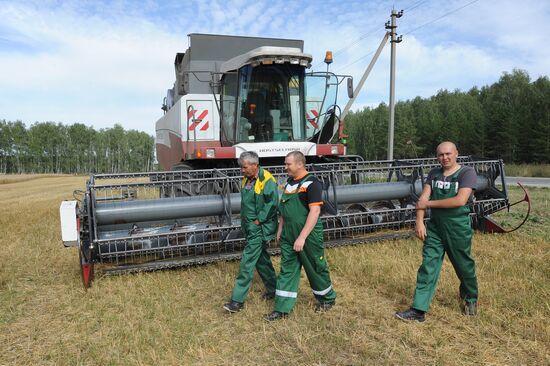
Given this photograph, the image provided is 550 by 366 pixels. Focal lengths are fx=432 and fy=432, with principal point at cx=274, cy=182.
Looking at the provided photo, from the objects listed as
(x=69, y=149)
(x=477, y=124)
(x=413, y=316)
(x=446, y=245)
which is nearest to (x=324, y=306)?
(x=413, y=316)

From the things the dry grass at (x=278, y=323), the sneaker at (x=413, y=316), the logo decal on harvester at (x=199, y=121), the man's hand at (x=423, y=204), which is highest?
the logo decal on harvester at (x=199, y=121)

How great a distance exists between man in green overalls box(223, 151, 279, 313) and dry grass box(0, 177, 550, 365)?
20 centimetres

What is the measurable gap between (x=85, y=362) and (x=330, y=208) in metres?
3.11

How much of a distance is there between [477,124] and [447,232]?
42.7 meters

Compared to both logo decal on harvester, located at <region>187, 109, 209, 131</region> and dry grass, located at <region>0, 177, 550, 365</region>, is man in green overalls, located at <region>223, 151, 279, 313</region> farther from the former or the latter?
logo decal on harvester, located at <region>187, 109, 209, 131</region>

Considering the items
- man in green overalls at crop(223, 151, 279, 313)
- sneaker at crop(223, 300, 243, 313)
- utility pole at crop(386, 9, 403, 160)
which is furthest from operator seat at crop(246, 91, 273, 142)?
utility pole at crop(386, 9, 403, 160)

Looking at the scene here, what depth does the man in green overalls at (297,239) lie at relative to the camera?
3330mm

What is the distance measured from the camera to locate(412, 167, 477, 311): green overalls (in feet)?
10.6

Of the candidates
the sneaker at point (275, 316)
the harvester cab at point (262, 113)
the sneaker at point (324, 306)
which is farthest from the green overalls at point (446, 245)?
the harvester cab at point (262, 113)

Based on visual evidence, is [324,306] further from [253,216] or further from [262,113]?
[262,113]

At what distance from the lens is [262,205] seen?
11.8 feet

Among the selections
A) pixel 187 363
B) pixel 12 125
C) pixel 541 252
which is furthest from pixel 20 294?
pixel 12 125

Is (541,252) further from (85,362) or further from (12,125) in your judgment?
(12,125)

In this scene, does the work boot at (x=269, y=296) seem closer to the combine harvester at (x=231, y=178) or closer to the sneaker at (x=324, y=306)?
the sneaker at (x=324, y=306)
